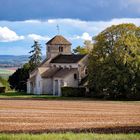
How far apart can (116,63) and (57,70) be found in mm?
29300

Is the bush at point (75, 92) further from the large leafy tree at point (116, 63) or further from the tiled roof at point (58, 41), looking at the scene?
the tiled roof at point (58, 41)

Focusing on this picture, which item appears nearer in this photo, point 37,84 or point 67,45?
point 37,84

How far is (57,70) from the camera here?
372 ft

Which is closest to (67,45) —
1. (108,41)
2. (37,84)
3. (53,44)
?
(53,44)

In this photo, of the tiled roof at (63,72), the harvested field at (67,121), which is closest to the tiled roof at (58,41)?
the tiled roof at (63,72)

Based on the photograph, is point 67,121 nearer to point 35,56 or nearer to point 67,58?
point 67,58

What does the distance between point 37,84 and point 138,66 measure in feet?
106

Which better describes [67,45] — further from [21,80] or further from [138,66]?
[138,66]

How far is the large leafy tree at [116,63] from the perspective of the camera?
8456 cm

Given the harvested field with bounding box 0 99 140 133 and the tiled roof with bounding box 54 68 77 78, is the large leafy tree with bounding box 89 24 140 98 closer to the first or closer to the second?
the tiled roof with bounding box 54 68 77 78

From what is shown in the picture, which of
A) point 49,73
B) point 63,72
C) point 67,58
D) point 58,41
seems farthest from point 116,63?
point 58,41

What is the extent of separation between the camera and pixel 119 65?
3364 inches

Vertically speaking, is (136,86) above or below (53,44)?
below

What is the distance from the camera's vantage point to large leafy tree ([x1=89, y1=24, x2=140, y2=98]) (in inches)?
3329
